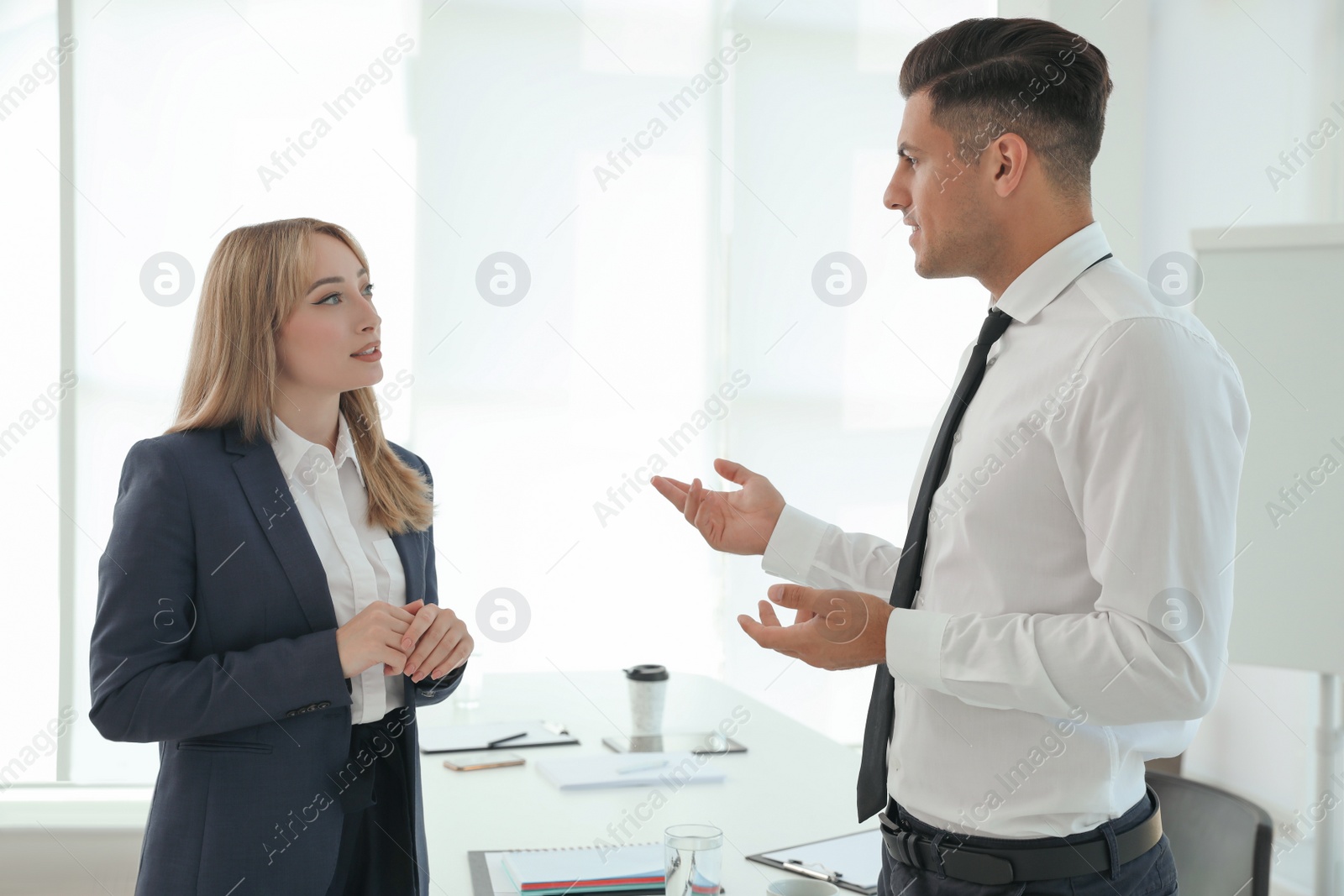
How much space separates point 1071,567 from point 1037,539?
0.05m

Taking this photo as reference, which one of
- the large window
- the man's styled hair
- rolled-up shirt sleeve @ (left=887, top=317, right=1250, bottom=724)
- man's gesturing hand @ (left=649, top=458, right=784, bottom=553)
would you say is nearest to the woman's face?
man's gesturing hand @ (left=649, top=458, right=784, bottom=553)

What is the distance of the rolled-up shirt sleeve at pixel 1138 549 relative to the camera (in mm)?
1156

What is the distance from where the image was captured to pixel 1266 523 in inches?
115

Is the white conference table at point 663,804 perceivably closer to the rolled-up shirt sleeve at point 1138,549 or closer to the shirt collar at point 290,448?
the rolled-up shirt sleeve at point 1138,549

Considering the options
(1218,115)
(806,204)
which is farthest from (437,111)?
(1218,115)

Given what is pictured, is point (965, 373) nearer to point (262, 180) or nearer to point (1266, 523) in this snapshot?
point (1266, 523)

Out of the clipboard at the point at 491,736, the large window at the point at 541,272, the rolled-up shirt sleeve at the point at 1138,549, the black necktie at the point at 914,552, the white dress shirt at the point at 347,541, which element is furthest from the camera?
the large window at the point at 541,272

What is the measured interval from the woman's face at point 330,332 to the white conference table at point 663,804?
80 cm

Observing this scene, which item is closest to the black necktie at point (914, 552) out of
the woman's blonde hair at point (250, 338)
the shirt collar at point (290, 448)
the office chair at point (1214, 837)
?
the office chair at point (1214, 837)

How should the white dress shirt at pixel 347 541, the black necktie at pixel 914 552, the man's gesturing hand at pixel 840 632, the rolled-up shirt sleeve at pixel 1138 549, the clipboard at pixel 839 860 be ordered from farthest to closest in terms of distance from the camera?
the white dress shirt at pixel 347 541 < the clipboard at pixel 839 860 < the black necktie at pixel 914 552 < the man's gesturing hand at pixel 840 632 < the rolled-up shirt sleeve at pixel 1138 549

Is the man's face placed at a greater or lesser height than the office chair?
greater

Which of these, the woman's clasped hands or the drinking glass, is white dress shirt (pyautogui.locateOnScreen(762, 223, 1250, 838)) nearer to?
the drinking glass

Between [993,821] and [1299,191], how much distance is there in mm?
3049

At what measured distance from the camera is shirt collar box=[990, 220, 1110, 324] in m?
1.40
